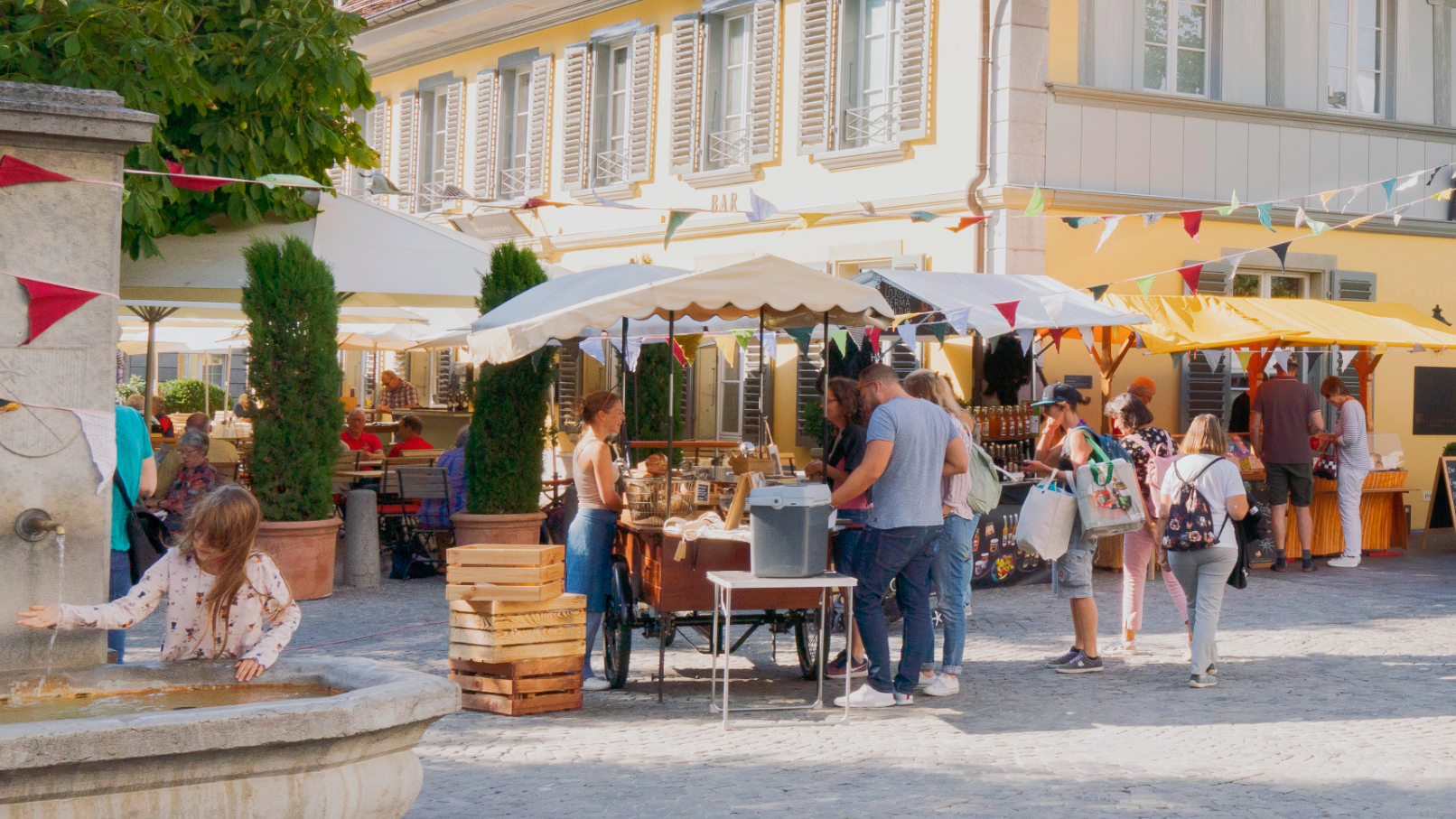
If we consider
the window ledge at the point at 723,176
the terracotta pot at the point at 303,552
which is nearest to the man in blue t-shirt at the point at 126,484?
Result: the terracotta pot at the point at 303,552

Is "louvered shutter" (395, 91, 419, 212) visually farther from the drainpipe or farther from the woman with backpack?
the woman with backpack

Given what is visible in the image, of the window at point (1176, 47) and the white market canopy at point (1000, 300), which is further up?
the window at point (1176, 47)

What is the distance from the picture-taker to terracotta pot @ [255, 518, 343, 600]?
1084cm

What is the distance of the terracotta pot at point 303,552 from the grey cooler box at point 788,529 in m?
4.90

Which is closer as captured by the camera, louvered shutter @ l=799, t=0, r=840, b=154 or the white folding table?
the white folding table

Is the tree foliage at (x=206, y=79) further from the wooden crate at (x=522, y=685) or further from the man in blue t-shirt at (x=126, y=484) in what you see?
the wooden crate at (x=522, y=685)

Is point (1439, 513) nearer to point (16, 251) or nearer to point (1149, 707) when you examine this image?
point (1149, 707)

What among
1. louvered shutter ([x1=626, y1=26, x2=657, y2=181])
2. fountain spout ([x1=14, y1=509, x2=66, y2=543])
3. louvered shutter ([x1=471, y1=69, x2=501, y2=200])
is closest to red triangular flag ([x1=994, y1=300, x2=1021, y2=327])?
louvered shutter ([x1=626, y1=26, x2=657, y2=181])

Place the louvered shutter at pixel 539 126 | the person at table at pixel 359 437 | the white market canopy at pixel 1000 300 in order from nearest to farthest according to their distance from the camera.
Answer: the white market canopy at pixel 1000 300
the person at table at pixel 359 437
the louvered shutter at pixel 539 126

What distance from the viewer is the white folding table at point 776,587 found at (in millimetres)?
7043

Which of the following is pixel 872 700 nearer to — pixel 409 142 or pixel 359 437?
pixel 359 437

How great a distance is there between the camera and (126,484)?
646 cm

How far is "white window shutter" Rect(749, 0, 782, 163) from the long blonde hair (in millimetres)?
12186

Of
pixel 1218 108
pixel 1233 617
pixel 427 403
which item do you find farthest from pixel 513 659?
pixel 427 403
